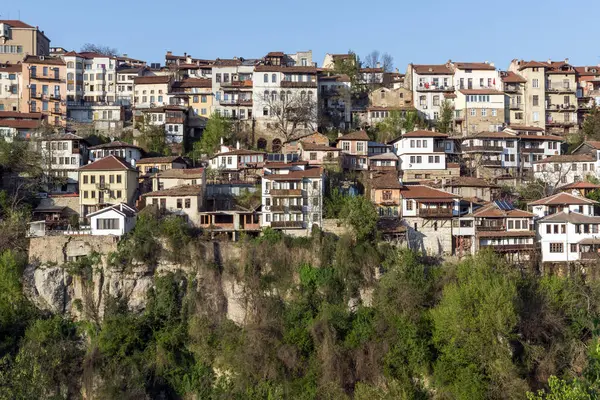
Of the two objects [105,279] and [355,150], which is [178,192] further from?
[355,150]

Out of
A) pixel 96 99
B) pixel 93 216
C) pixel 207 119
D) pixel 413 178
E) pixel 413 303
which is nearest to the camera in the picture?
pixel 413 303

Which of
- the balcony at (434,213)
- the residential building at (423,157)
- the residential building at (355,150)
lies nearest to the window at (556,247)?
the balcony at (434,213)

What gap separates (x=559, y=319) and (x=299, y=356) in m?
14.3

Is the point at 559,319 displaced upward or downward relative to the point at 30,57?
downward

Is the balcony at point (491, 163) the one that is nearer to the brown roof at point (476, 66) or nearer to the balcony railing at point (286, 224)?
the brown roof at point (476, 66)

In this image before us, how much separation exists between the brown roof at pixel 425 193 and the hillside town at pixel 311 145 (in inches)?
5.3

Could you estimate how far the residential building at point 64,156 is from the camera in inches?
2154

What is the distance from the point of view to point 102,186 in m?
49.5

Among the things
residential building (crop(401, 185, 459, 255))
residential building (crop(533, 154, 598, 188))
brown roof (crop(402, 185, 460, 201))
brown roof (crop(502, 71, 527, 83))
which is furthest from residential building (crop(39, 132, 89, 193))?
brown roof (crop(502, 71, 527, 83))

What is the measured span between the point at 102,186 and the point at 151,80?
24.8 metres

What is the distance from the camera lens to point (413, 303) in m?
39.7

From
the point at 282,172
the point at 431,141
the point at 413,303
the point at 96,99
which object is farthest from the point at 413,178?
the point at 96,99

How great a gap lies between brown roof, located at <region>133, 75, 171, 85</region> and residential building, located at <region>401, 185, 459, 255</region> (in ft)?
112

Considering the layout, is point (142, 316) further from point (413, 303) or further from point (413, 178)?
point (413, 178)
